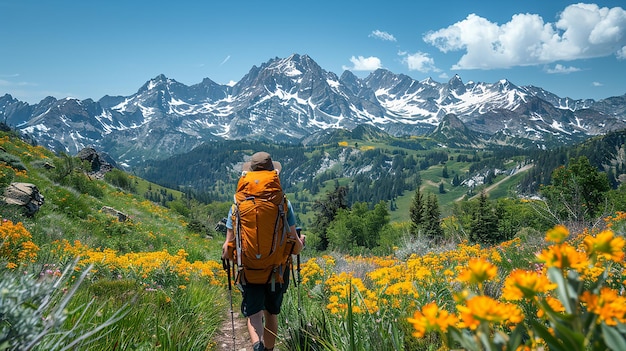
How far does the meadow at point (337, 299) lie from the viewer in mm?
987

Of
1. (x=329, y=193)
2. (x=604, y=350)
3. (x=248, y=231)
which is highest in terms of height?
(x=604, y=350)

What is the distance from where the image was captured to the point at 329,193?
57.6 meters

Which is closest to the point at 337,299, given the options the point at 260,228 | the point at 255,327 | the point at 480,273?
the point at 255,327

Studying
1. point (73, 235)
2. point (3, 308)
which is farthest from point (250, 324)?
point (73, 235)

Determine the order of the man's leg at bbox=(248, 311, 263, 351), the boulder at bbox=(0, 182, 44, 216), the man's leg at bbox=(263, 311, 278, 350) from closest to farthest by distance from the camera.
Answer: the man's leg at bbox=(248, 311, 263, 351) → the man's leg at bbox=(263, 311, 278, 350) → the boulder at bbox=(0, 182, 44, 216)

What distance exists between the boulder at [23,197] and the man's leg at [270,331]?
8.77 m

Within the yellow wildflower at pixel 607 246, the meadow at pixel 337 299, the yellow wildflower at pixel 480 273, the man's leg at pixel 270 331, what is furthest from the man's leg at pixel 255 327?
the yellow wildflower at pixel 607 246

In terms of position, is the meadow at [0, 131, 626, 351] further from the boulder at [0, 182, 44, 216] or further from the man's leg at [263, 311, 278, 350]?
the boulder at [0, 182, 44, 216]

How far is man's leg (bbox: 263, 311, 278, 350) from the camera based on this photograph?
4.59m

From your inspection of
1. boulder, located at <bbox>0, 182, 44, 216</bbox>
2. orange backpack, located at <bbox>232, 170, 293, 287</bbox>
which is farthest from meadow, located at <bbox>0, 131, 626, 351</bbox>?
orange backpack, located at <bbox>232, 170, 293, 287</bbox>

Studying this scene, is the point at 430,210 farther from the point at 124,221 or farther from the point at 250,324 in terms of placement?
the point at 250,324

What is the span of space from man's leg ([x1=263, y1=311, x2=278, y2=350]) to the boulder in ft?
28.8

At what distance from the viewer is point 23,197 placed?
10.2m

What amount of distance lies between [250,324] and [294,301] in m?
1.63
